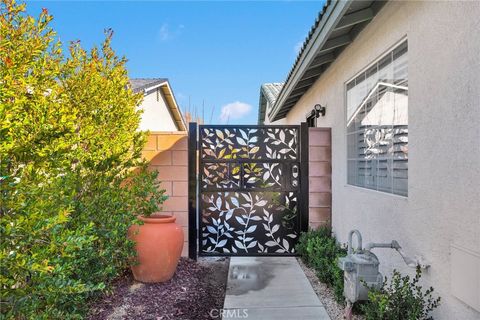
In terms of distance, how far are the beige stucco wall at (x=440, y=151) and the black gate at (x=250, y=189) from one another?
2.02 m

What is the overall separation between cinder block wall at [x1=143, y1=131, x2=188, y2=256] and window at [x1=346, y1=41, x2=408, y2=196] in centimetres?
251

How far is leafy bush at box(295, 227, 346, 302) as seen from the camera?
3.91 meters

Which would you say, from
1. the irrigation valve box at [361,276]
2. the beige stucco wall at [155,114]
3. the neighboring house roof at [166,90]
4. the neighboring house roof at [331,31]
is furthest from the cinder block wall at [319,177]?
the beige stucco wall at [155,114]

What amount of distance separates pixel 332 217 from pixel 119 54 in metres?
4.01

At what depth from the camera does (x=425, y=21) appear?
290 cm

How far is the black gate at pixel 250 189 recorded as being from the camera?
5.75 metres

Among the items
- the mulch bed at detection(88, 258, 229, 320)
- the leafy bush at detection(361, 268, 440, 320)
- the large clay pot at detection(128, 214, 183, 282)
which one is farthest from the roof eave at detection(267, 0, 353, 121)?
the mulch bed at detection(88, 258, 229, 320)

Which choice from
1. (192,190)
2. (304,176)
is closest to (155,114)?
(192,190)

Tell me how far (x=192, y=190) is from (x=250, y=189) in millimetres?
945

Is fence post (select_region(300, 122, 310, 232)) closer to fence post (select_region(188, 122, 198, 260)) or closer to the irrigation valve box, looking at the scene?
fence post (select_region(188, 122, 198, 260))

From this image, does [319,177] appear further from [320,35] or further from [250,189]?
[320,35]

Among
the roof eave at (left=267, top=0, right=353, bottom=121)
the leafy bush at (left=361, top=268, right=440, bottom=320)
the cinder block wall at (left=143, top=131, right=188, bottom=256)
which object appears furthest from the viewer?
the cinder block wall at (left=143, top=131, right=188, bottom=256)

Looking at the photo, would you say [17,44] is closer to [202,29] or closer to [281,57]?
[202,29]

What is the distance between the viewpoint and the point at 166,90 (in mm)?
14906
